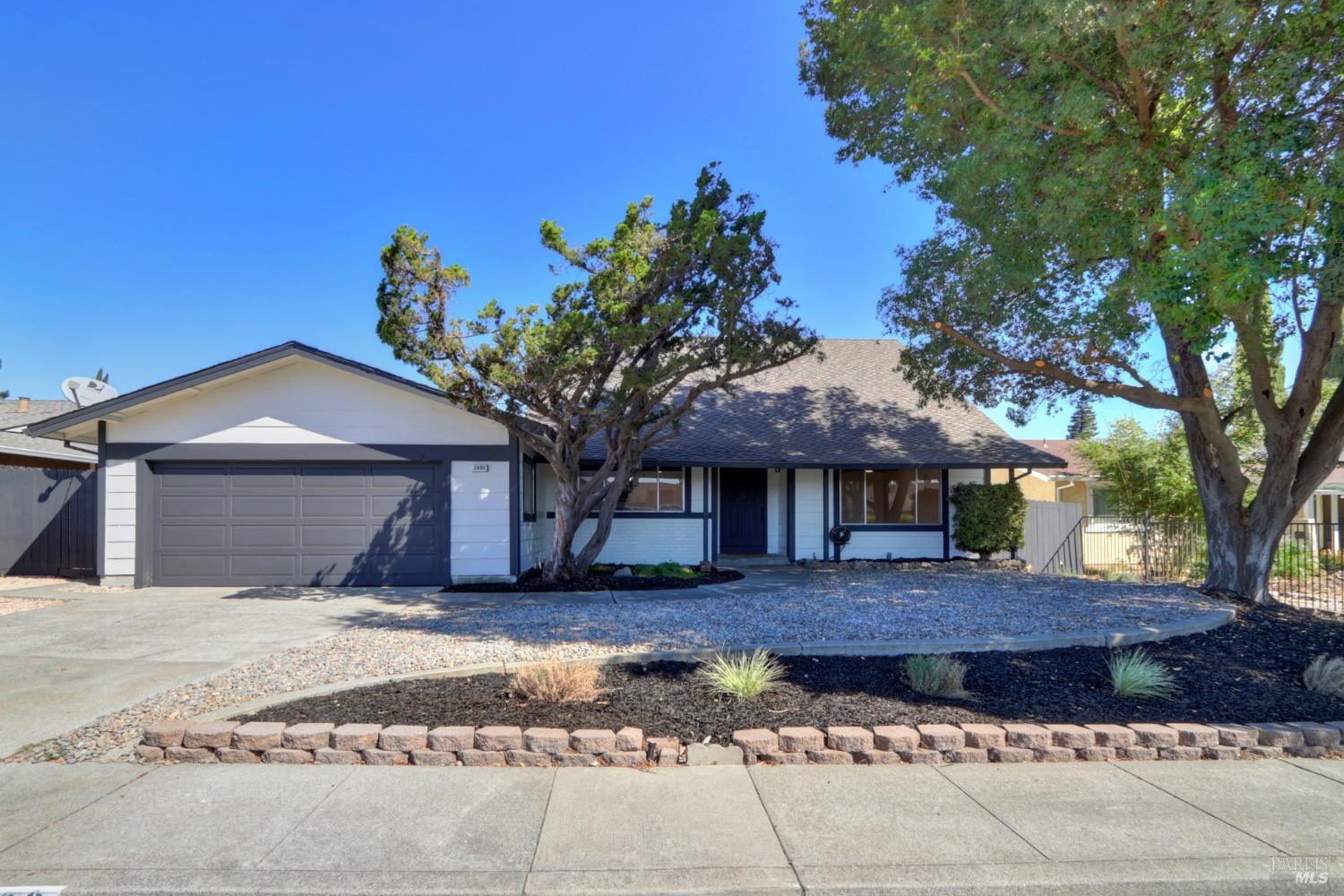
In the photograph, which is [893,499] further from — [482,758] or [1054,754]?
[482,758]

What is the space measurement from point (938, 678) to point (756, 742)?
1836 mm

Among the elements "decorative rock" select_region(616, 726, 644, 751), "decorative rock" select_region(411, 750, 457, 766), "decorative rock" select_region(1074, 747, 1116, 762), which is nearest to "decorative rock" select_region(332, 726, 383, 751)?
"decorative rock" select_region(411, 750, 457, 766)

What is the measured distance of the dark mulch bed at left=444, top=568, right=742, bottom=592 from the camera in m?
12.2

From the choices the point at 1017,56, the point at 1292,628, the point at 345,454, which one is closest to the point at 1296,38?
the point at 1017,56

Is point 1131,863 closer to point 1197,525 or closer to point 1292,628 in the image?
point 1292,628

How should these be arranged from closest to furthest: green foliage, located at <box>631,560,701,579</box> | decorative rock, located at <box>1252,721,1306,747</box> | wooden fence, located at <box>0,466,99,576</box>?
decorative rock, located at <box>1252,721,1306,747</box>, green foliage, located at <box>631,560,701,579</box>, wooden fence, located at <box>0,466,99,576</box>

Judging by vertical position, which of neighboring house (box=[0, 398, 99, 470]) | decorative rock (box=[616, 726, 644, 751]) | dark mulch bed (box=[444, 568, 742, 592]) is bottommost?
decorative rock (box=[616, 726, 644, 751])

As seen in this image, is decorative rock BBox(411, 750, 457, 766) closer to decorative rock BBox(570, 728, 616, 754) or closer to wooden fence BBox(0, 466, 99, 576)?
decorative rock BBox(570, 728, 616, 754)

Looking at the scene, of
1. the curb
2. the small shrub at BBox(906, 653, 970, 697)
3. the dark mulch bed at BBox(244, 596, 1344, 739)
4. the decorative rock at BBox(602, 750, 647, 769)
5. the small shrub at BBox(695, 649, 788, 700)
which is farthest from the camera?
the curb

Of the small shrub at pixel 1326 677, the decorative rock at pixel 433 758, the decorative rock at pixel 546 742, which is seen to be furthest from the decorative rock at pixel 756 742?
the small shrub at pixel 1326 677

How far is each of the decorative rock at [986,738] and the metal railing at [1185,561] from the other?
10668 mm

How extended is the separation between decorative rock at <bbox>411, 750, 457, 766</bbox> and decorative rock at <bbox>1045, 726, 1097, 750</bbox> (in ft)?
13.1

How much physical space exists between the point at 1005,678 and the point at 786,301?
668cm

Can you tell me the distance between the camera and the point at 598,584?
489 inches
